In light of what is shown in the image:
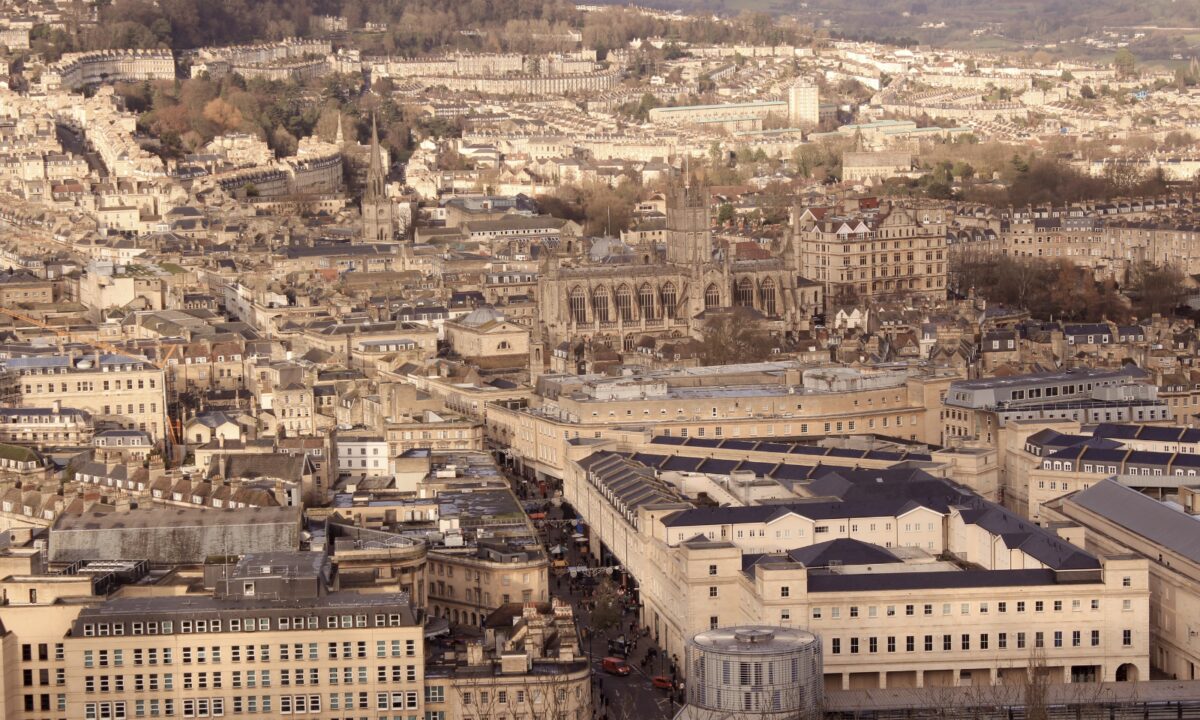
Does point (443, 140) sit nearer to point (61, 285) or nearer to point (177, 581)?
point (61, 285)

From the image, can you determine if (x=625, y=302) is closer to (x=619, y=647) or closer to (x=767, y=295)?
(x=767, y=295)

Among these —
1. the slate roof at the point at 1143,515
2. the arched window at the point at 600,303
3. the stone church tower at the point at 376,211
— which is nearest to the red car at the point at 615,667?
the slate roof at the point at 1143,515

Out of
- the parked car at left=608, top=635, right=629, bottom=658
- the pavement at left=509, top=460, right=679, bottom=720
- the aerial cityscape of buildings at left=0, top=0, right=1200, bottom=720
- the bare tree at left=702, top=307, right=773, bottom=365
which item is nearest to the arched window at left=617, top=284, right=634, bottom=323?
the aerial cityscape of buildings at left=0, top=0, right=1200, bottom=720

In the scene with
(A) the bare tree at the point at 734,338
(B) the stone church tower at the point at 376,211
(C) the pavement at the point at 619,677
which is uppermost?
(B) the stone church tower at the point at 376,211

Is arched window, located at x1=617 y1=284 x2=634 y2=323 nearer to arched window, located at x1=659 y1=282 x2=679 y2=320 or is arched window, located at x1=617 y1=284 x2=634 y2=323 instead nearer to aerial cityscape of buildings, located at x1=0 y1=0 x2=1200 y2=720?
aerial cityscape of buildings, located at x1=0 y1=0 x2=1200 y2=720

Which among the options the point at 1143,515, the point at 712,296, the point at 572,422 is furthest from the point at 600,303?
the point at 1143,515

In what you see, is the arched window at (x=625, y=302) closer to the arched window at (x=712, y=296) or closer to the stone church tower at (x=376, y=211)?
the arched window at (x=712, y=296)

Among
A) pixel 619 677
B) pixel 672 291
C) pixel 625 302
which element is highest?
pixel 672 291
